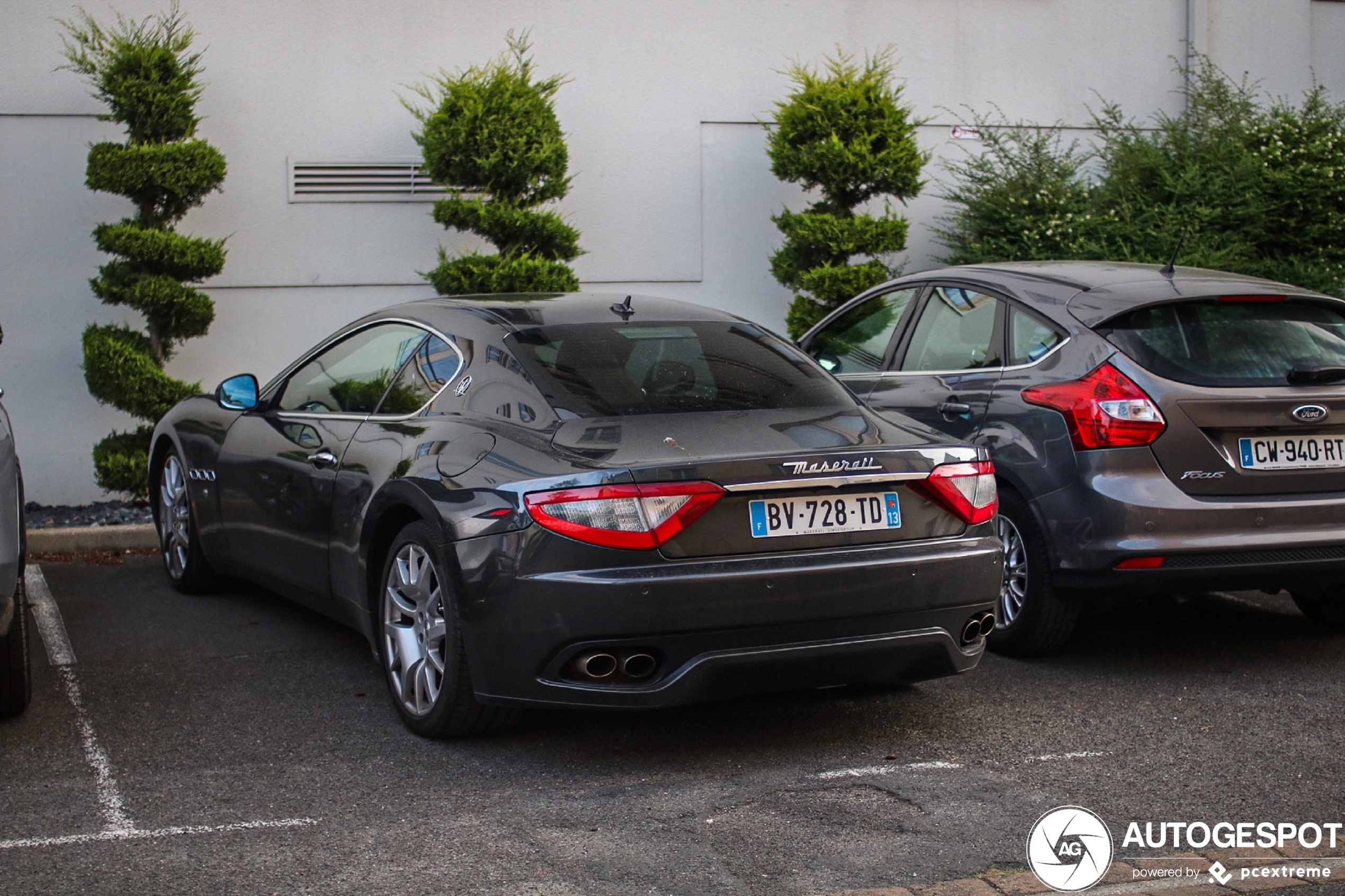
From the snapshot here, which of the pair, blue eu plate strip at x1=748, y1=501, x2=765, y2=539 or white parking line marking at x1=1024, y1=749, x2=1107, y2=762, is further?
white parking line marking at x1=1024, y1=749, x2=1107, y2=762

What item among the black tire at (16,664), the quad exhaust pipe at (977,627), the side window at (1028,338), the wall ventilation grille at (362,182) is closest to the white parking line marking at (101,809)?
the black tire at (16,664)

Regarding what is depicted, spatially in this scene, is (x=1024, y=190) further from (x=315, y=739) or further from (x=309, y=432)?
(x=315, y=739)

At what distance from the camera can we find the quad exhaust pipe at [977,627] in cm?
432

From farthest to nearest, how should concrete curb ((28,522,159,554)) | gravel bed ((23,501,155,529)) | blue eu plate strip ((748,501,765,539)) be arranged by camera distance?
gravel bed ((23,501,155,529)), concrete curb ((28,522,159,554)), blue eu plate strip ((748,501,765,539))

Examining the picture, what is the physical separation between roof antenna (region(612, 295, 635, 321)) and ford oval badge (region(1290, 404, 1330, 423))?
245 centimetres

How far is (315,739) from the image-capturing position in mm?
4480

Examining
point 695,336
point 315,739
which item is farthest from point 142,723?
point 695,336

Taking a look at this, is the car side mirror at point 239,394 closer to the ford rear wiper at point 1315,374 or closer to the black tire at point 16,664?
the black tire at point 16,664

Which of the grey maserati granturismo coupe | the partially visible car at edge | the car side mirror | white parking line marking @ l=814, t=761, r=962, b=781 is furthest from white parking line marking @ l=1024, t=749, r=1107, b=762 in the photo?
the car side mirror

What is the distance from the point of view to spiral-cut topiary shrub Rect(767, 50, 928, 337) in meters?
9.91

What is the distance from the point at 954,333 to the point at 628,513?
2.62 metres

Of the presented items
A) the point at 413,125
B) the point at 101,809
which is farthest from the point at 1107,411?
the point at 413,125

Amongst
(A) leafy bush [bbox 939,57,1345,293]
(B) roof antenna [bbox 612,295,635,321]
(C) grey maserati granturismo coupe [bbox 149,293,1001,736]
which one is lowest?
(C) grey maserati granturismo coupe [bbox 149,293,1001,736]

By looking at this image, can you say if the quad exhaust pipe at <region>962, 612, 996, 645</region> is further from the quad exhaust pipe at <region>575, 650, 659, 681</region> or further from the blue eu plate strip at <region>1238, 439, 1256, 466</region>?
the blue eu plate strip at <region>1238, 439, 1256, 466</region>
